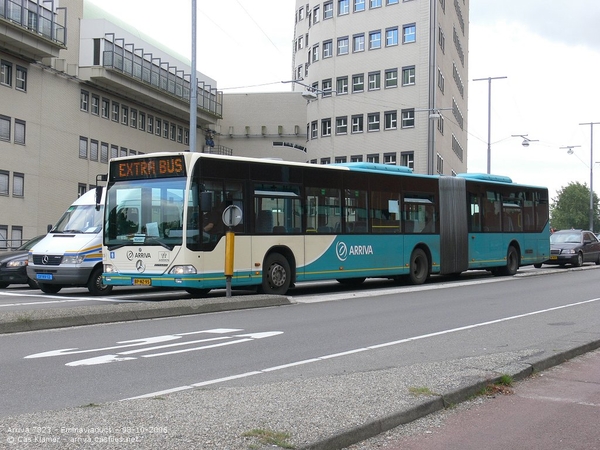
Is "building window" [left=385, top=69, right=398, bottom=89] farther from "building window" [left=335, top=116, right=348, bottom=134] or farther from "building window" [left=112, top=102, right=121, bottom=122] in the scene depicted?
"building window" [left=112, top=102, right=121, bottom=122]

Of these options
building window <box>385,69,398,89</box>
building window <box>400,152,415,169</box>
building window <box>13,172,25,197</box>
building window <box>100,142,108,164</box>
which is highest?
building window <box>385,69,398,89</box>

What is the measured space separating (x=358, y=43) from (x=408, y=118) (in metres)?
8.45

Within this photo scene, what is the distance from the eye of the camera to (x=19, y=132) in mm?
44031

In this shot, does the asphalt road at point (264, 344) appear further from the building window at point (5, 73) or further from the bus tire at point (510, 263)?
the building window at point (5, 73)

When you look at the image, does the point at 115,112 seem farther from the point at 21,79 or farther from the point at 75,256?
the point at 75,256

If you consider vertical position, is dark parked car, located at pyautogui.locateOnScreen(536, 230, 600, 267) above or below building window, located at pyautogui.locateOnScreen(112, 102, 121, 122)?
below

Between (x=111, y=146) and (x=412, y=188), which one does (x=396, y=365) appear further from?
(x=111, y=146)

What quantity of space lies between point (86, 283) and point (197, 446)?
14.9 metres

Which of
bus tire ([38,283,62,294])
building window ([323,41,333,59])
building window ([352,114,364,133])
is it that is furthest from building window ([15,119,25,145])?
building window ([323,41,333,59])

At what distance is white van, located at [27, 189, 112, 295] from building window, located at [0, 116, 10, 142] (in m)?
24.5

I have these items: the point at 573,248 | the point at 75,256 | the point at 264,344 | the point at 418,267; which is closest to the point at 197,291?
the point at 75,256

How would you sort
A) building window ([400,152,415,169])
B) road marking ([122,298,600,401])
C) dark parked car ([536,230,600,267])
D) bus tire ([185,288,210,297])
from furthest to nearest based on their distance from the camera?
building window ([400,152,415,169]) < dark parked car ([536,230,600,267]) < bus tire ([185,288,210,297]) < road marking ([122,298,600,401])

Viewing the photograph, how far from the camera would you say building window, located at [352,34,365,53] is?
69.2 meters

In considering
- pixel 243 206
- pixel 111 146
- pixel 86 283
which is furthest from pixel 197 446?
pixel 111 146
